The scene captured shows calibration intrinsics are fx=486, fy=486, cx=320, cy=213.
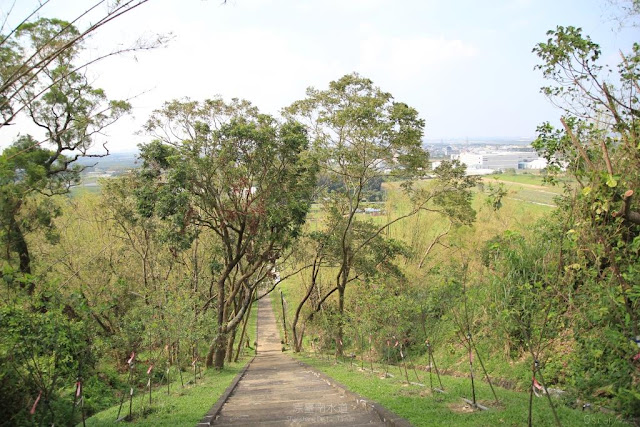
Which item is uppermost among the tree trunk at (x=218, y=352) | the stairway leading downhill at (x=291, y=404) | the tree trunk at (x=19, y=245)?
the tree trunk at (x=19, y=245)

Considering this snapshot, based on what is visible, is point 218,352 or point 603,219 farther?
point 218,352

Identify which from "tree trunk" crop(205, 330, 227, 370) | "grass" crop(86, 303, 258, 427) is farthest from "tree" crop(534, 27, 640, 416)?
"tree trunk" crop(205, 330, 227, 370)

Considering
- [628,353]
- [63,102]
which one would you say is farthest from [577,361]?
[63,102]

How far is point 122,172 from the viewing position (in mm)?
17734

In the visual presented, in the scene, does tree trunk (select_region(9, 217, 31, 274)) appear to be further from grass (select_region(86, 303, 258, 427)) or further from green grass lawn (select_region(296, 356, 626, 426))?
green grass lawn (select_region(296, 356, 626, 426))

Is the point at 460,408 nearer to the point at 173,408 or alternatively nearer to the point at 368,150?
the point at 173,408

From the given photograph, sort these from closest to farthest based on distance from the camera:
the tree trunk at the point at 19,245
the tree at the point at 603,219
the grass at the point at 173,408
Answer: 1. the tree at the point at 603,219
2. the grass at the point at 173,408
3. the tree trunk at the point at 19,245

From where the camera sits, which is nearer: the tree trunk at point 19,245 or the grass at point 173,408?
the grass at point 173,408

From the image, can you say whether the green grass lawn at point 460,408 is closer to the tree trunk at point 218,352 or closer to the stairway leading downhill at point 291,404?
the stairway leading downhill at point 291,404

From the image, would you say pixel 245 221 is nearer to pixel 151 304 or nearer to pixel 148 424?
pixel 151 304

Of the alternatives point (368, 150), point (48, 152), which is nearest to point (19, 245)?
point (48, 152)

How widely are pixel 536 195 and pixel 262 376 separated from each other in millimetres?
11212

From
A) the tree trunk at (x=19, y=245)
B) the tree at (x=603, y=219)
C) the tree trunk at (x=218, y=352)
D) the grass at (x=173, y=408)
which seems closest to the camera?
the tree at (x=603, y=219)

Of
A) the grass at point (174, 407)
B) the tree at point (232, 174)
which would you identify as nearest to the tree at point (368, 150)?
the tree at point (232, 174)
